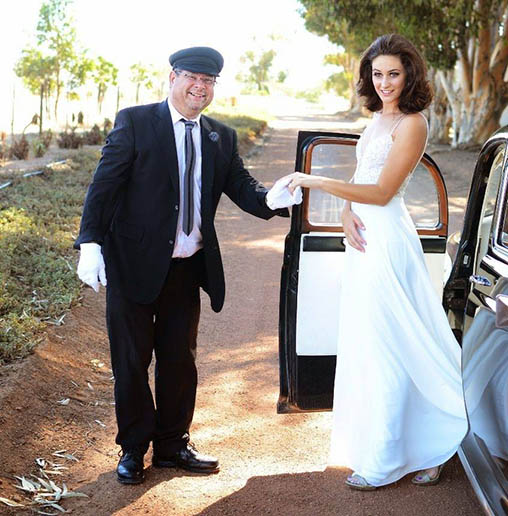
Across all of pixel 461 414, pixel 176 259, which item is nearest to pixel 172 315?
pixel 176 259

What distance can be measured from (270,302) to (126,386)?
415cm

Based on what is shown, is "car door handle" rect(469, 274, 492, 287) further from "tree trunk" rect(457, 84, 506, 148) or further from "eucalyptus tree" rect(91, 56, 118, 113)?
"eucalyptus tree" rect(91, 56, 118, 113)

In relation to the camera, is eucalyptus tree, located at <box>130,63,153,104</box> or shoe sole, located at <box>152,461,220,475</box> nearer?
shoe sole, located at <box>152,461,220,475</box>

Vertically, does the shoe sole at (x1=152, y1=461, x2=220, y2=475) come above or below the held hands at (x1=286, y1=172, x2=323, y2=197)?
below

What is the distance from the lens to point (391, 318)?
396 cm

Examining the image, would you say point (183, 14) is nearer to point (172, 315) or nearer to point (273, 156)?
point (273, 156)

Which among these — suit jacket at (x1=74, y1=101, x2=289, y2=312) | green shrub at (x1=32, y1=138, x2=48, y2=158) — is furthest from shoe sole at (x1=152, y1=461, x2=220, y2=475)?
green shrub at (x1=32, y1=138, x2=48, y2=158)

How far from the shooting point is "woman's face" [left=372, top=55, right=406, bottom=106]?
12.6 ft

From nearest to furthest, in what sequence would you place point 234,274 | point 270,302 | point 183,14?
point 270,302 < point 234,274 < point 183,14

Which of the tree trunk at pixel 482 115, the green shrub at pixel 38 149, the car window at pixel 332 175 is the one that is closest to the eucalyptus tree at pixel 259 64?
the tree trunk at pixel 482 115

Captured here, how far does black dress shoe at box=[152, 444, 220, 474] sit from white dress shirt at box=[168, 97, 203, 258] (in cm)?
108

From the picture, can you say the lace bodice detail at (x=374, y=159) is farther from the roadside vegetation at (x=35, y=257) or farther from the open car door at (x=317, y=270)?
the roadside vegetation at (x=35, y=257)

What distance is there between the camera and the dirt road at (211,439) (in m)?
3.91

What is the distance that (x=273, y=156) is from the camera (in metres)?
23.2
